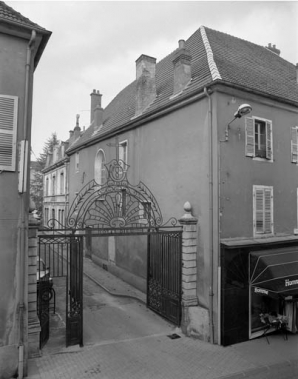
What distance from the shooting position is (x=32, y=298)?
7.59 m

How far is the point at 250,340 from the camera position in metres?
9.42

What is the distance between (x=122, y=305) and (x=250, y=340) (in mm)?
4974

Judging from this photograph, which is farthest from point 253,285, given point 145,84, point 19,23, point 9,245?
point 19,23

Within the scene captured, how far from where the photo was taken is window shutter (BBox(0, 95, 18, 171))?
22.5 ft

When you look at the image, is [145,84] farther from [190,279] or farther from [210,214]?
[190,279]

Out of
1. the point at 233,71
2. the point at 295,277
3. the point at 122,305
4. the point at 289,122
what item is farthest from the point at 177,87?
the point at 122,305

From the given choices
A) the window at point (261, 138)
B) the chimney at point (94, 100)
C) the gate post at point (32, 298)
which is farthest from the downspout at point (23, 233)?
the chimney at point (94, 100)

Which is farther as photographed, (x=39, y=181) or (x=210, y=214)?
(x=39, y=181)

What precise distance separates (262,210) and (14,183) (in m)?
7.60

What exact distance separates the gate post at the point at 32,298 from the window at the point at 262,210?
6.72 m

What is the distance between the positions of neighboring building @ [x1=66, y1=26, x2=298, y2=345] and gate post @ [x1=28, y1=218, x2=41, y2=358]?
177 inches

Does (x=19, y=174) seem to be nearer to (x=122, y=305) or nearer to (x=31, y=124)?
(x=31, y=124)

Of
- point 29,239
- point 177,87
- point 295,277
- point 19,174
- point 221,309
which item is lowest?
point 221,309

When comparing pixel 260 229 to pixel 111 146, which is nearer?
pixel 260 229
